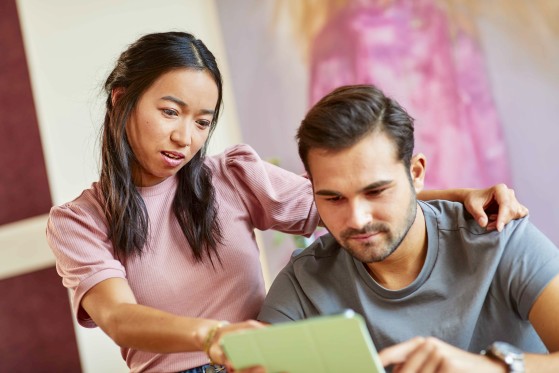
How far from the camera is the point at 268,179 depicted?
1.83 m

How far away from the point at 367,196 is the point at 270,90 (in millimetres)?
1890

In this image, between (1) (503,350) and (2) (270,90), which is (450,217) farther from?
(2) (270,90)

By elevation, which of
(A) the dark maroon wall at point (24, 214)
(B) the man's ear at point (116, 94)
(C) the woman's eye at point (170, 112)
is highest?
(B) the man's ear at point (116, 94)

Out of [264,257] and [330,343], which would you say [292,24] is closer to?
[264,257]

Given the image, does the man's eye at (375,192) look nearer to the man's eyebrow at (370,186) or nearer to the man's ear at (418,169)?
the man's eyebrow at (370,186)

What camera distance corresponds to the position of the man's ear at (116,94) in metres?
1.75

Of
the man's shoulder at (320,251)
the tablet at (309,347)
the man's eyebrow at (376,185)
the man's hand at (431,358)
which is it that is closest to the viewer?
the tablet at (309,347)

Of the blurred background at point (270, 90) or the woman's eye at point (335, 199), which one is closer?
the woman's eye at point (335, 199)

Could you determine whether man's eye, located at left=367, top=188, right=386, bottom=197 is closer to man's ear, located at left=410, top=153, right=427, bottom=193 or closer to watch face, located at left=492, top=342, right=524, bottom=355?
man's ear, located at left=410, top=153, right=427, bottom=193

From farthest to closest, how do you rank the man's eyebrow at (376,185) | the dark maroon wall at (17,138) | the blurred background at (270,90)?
the dark maroon wall at (17,138), the blurred background at (270,90), the man's eyebrow at (376,185)

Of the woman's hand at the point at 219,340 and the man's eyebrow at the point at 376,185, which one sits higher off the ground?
the man's eyebrow at the point at 376,185

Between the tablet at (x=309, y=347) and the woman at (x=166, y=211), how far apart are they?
1.58 feet

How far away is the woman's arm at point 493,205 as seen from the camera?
4.81 ft

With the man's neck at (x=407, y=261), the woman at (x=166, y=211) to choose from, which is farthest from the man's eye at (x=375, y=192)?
the woman at (x=166, y=211)
